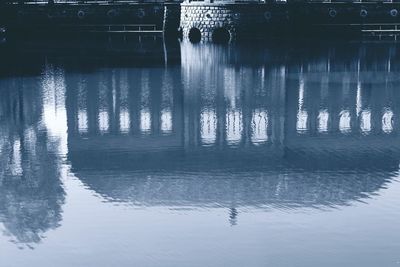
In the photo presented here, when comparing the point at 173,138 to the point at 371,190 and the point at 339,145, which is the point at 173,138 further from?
the point at 371,190

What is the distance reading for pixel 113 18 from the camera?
6228 centimetres

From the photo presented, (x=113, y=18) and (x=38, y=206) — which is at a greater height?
(x=113, y=18)

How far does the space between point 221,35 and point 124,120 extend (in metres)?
37.1

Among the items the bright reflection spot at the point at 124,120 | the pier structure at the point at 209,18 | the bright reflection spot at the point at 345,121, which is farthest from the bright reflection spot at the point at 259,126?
the pier structure at the point at 209,18

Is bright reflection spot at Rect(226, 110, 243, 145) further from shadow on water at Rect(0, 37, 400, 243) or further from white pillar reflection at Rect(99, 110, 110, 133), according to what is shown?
white pillar reflection at Rect(99, 110, 110, 133)

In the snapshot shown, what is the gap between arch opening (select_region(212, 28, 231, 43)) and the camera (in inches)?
2293

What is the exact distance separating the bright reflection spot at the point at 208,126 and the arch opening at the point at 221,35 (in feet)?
113

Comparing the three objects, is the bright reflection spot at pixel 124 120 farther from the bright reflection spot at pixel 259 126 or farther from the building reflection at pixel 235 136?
the bright reflection spot at pixel 259 126

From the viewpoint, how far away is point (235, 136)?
19.8 m

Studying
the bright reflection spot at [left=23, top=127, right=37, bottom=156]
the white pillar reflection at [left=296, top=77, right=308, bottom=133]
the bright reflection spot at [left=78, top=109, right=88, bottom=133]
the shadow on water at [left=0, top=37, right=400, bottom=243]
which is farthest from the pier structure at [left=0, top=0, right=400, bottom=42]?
the bright reflection spot at [left=23, top=127, right=37, bottom=156]

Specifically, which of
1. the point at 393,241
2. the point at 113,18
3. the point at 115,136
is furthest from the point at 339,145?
the point at 113,18

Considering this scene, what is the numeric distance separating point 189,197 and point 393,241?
13.2ft

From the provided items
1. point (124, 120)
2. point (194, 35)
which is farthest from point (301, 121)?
point (194, 35)

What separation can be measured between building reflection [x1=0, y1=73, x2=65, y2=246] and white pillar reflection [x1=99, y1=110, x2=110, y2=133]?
1.67m
